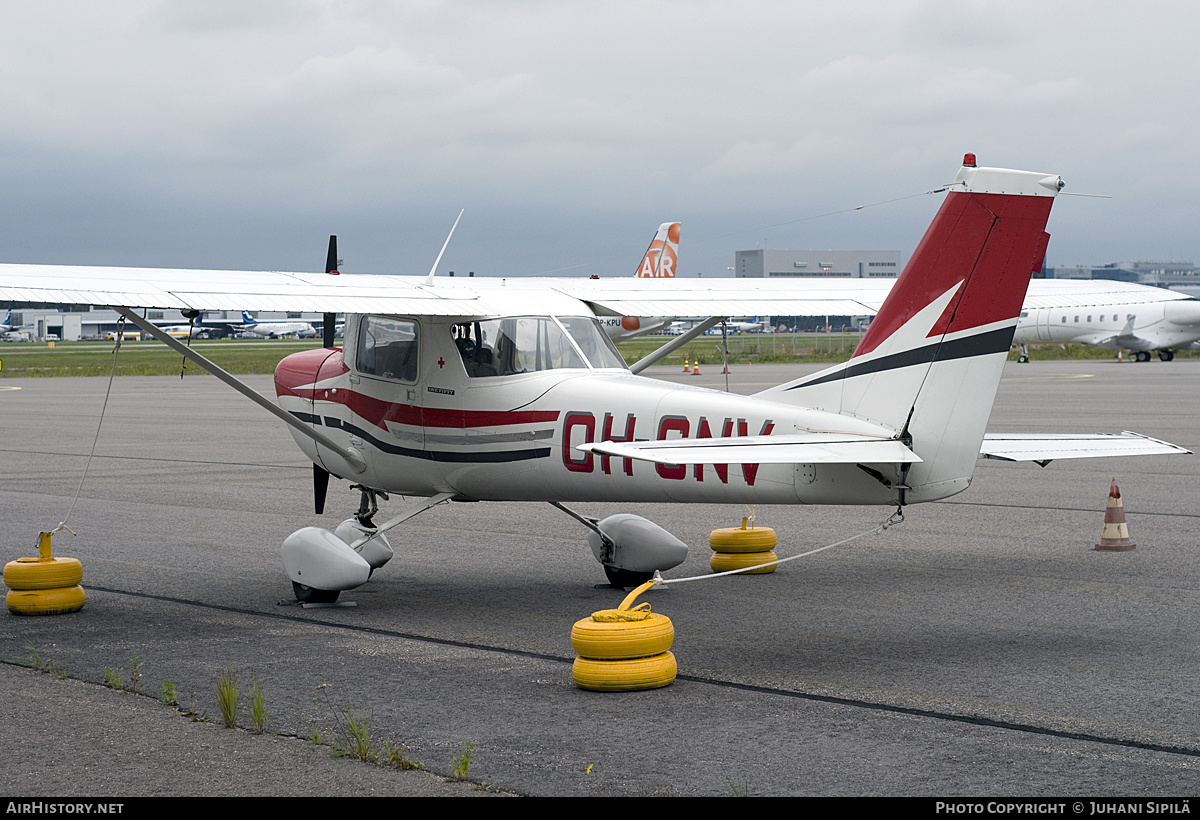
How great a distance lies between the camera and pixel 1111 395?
30.5 metres

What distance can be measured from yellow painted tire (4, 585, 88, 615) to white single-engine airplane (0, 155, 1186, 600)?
152 cm

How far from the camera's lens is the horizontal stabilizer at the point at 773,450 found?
249 inches

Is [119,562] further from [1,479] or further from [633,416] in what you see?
[1,479]

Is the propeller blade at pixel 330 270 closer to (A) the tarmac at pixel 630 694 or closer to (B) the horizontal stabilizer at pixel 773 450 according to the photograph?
(A) the tarmac at pixel 630 694

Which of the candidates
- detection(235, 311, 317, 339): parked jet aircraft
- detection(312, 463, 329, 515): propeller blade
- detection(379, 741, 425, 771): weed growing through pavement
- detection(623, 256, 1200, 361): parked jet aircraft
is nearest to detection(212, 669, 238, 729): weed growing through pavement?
detection(379, 741, 425, 771): weed growing through pavement

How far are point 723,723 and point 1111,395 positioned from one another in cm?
2776

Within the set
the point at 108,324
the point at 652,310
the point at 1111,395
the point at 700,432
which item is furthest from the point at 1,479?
the point at 108,324

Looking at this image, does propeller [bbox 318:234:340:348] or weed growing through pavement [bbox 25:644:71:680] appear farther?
propeller [bbox 318:234:340:348]

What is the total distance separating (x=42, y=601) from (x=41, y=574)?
0.20 meters

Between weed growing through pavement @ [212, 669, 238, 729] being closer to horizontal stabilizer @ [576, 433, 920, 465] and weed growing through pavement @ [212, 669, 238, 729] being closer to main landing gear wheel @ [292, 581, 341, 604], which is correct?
horizontal stabilizer @ [576, 433, 920, 465]

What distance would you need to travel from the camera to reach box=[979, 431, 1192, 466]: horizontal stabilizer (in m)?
8.19

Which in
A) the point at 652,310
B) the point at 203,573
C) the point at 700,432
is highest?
the point at 652,310

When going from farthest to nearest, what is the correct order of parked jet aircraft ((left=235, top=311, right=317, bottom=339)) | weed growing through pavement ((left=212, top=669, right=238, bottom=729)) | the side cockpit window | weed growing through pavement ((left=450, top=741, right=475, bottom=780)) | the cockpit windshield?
parked jet aircraft ((left=235, top=311, right=317, bottom=339))
the side cockpit window
the cockpit windshield
weed growing through pavement ((left=212, top=669, right=238, bottom=729))
weed growing through pavement ((left=450, top=741, right=475, bottom=780))

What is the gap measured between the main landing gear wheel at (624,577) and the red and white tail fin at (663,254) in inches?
928
